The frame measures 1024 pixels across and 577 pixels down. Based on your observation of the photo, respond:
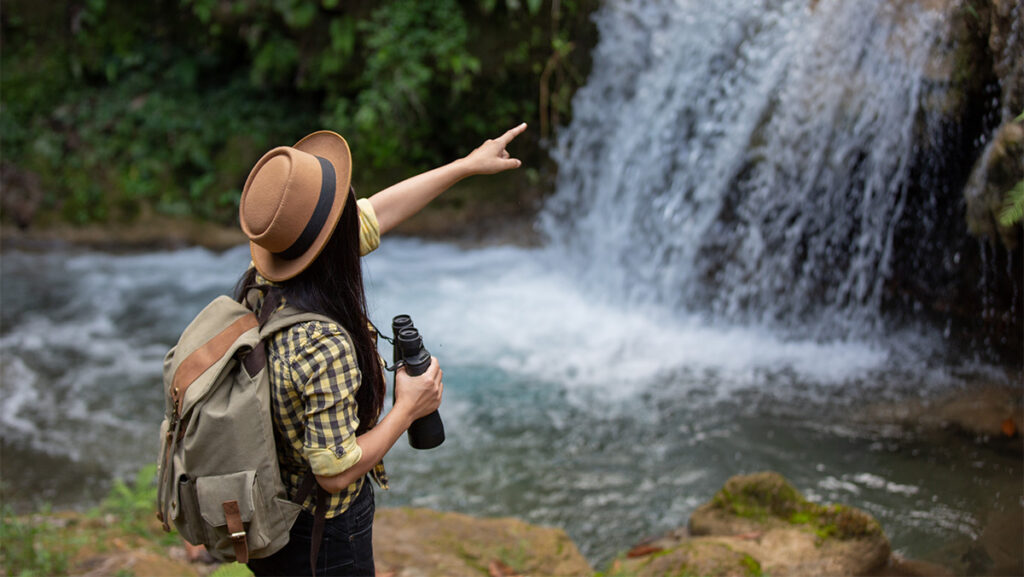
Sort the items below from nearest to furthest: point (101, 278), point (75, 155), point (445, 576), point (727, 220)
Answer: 1. point (445, 576)
2. point (727, 220)
3. point (101, 278)
4. point (75, 155)

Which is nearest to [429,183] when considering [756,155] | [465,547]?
[465,547]

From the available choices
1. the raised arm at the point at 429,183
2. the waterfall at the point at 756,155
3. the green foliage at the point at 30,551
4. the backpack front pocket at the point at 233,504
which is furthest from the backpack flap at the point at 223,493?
the waterfall at the point at 756,155

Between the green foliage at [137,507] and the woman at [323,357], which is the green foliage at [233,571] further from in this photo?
the green foliage at [137,507]

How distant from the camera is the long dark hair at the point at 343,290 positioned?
2.01 m

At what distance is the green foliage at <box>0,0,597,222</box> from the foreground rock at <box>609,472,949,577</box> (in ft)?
20.1

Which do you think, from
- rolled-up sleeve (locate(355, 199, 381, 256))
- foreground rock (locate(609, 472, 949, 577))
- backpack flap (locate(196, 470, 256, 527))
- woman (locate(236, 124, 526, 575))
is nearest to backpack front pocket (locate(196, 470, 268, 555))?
backpack flap (locate(196, 470, 256, 527))

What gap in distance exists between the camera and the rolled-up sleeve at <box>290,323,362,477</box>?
6.27 ft

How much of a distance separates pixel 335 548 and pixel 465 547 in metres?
1.65

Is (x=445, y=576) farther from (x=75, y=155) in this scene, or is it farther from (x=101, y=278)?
(x=75, y=155)

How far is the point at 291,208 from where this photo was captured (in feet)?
6.29

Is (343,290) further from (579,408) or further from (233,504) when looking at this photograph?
(579,408)

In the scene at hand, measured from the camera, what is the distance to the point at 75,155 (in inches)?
412

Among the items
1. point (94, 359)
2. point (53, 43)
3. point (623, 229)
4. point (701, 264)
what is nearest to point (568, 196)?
point (623, 229)

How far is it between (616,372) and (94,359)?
4696mm
